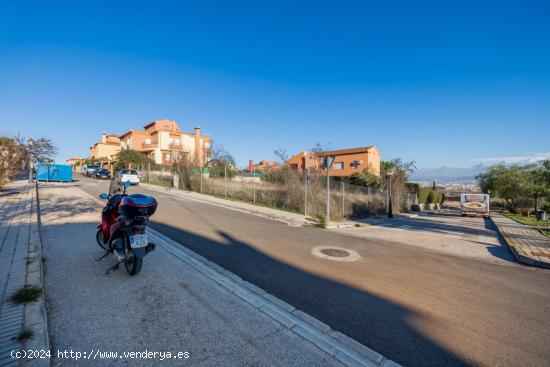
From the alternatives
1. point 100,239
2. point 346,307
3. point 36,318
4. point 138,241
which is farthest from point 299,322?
point 100,239

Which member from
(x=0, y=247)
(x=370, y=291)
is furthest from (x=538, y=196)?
(x=0, y=247)

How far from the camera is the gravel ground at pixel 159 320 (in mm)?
2475

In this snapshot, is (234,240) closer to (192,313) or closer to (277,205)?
(192,313)

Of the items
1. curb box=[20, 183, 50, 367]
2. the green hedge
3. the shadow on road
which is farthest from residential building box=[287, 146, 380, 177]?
curb box=[20, 183, 50, 367]

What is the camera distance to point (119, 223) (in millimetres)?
4301

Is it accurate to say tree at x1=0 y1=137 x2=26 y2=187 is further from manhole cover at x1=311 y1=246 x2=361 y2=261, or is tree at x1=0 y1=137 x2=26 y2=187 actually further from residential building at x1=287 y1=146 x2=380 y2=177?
residential building at x1=287 y1=146 x2=380 y2=177

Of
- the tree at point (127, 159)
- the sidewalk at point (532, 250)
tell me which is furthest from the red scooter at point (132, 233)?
the tree at point (127, 159)

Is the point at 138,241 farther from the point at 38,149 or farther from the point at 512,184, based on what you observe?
the point at 512,184

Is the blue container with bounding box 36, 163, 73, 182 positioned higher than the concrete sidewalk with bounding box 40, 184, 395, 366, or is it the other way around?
the blue container with bounding box 36, 163, 73, 182

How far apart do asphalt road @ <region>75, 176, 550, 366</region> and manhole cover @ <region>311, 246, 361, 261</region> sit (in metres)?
0.24

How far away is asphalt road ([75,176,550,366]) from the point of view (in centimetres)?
281

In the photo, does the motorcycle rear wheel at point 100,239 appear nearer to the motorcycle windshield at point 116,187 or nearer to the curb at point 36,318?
the curb at point 36,318

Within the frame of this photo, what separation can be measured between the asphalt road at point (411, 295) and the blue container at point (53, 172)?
24.6m

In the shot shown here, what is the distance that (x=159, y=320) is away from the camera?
299 cm
